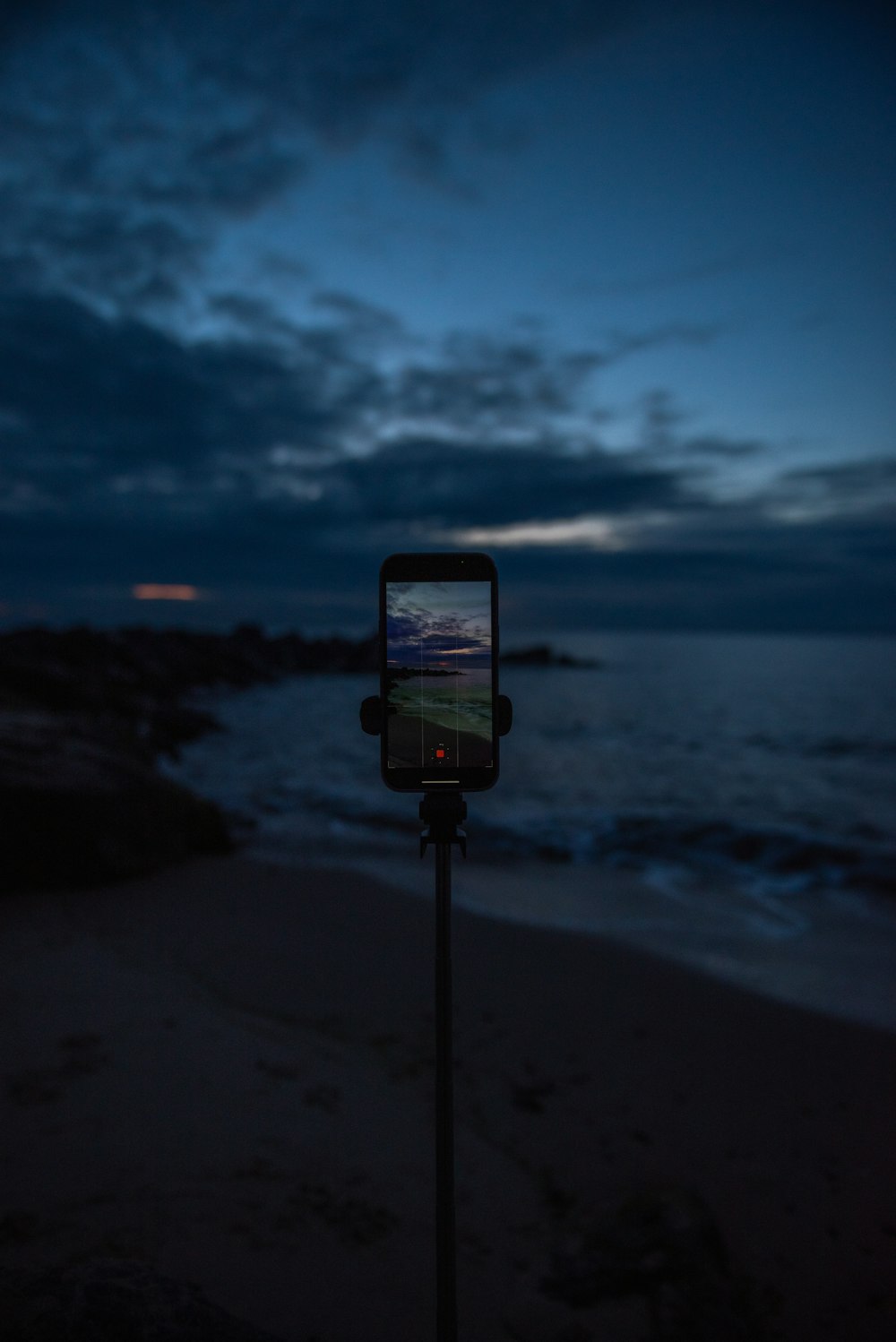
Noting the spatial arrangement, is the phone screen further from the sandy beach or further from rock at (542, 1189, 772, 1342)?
rock at (542, 1189, 772, 1342)

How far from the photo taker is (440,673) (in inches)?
73.0

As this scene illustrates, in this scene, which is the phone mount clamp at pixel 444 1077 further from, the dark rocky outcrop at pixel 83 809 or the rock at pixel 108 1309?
the dark rocky outcrop at pixel 83 809

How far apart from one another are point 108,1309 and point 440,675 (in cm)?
175

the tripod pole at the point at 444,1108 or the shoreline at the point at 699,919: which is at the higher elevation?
the tripod pole at the point at 444,1108

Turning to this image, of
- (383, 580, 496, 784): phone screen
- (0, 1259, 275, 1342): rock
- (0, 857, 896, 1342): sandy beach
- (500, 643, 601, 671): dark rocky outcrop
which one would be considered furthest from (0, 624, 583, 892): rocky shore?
(500, 643, 601, 671): dark rocky outcrop

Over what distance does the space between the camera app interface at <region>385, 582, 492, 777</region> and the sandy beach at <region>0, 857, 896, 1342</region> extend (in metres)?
2.03

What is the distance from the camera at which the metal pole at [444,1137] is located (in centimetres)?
158

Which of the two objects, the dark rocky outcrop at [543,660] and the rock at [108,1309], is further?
the dark rocky outcrop at [543,660]

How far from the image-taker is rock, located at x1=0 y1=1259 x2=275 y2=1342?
1.59 m

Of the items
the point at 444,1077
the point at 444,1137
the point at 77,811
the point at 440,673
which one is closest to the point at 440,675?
the point at 440,673

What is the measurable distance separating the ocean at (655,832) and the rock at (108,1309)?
5.30 meters

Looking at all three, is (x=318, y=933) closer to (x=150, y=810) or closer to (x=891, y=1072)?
(x=150, y=810)

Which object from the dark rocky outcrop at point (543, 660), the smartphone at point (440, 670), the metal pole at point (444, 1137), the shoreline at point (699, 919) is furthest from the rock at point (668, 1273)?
the dark rocky outcrop at point (543, 660)

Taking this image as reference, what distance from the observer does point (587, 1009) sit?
5168 millimetres
